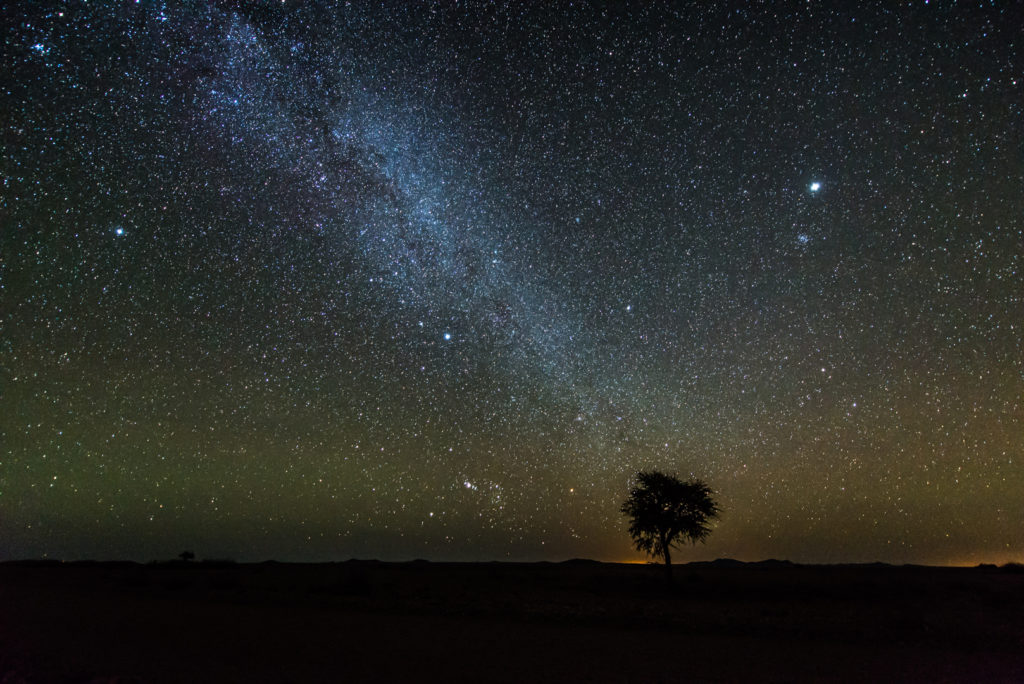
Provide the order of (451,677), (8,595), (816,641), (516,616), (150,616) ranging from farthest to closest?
(8,595) → (516,616) → (150,616) → (816,641) → (451,677)

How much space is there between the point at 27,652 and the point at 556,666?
9.47 metres

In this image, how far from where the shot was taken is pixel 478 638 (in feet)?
47.3

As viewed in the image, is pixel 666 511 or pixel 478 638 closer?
pixel 478 638

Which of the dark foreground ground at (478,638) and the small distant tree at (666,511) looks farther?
the small distant tree at (666,511)

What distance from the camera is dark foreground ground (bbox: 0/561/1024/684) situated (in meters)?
10.8

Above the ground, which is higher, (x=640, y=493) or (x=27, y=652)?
(x=640, y=493)

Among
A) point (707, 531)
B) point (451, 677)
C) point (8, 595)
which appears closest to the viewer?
point (451, 677)

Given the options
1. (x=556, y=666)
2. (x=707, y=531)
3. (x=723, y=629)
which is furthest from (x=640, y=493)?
(x=556, y=666)

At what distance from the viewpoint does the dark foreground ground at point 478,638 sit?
10.8 meters

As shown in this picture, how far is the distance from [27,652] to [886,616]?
73.3 feet

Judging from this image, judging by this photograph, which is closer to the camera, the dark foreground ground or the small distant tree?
the dark foreground ground

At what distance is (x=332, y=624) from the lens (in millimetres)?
15828

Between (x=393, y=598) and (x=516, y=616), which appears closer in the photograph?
(x=516, y=616)

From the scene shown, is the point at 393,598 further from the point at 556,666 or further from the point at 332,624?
the point at 556,666
